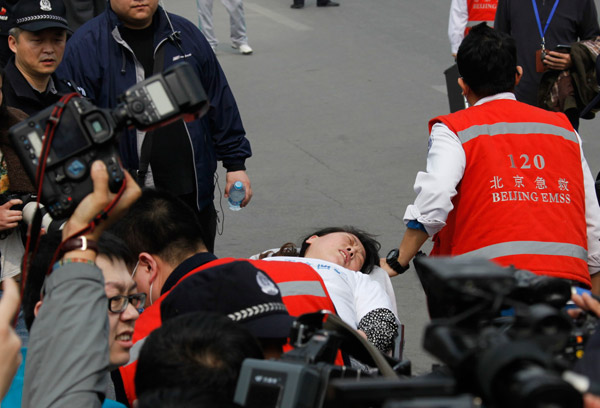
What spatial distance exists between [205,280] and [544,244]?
1.53m

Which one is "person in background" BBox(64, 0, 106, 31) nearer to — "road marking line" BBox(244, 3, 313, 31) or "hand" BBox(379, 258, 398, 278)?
"hand" BBox(379, 258, 398, 278)

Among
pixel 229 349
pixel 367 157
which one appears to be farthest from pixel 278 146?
pixel 229 349

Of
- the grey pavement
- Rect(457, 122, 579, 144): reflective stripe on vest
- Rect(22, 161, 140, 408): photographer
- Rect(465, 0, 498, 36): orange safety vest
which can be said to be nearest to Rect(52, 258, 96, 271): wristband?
Rect(22, 161, 140, 408): photographer

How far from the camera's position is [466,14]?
25.3 feet

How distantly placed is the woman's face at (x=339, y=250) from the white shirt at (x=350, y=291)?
0.82 feet

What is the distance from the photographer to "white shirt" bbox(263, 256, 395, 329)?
3.38 metres

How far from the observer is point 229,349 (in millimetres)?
1925

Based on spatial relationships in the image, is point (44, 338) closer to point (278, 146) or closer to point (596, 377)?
point (596, 377)

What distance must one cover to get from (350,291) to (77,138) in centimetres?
162

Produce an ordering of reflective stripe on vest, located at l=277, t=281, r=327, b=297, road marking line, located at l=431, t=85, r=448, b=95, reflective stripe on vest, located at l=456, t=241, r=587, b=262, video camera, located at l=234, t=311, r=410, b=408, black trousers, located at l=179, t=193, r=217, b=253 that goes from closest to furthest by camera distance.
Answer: video camera, located at l=234, t=311, r=410, b=408 < reflective stripe on vest, located at l=277, t=281, r=327, b=297 < reflective stripe on vest, located at l=456, t=241, r=587, b=262 < black trousers, located at l=179, t=193, r=217, b=253 < road marking line, located at l=431, t=85, r=448, b=95

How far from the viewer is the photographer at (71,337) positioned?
1986 mm

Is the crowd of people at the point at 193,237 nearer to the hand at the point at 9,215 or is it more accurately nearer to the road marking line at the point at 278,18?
the hand at the point at 9,215

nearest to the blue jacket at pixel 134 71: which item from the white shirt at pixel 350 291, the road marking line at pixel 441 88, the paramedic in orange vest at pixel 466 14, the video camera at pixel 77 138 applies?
the white shirt at pixel 350 291

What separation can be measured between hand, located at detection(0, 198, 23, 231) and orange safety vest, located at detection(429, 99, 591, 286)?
1.87 metres
